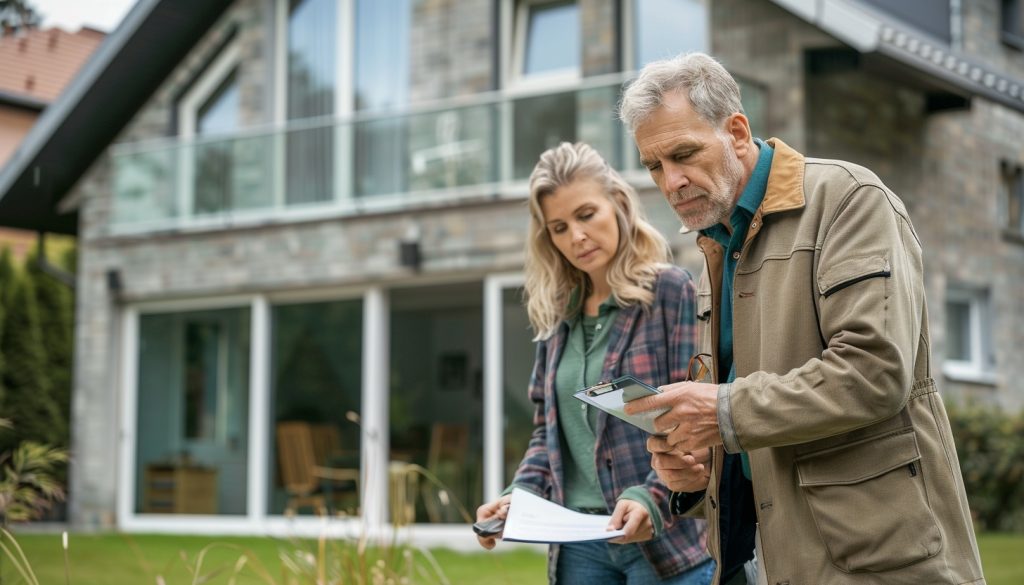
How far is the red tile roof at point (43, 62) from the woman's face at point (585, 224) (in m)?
18.2

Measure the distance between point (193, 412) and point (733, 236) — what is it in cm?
1159

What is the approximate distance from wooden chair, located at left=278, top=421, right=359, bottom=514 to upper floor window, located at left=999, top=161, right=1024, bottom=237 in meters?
7.33

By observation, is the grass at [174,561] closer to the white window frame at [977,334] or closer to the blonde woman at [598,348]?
the blonde woman at [598,348]

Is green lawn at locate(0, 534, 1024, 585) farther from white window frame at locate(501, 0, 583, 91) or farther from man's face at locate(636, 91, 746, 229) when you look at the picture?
white window frame at locate(501, 0, 583, 91)

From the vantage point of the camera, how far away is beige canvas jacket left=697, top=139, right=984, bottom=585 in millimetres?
1896

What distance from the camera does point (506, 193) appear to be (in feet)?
36.5

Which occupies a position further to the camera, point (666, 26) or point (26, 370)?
point (26, 370)

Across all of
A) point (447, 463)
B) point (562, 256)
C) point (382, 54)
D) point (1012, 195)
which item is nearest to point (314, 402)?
point (447, 463)

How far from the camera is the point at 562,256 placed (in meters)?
3.11

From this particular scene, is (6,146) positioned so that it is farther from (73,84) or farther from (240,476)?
(240,476)

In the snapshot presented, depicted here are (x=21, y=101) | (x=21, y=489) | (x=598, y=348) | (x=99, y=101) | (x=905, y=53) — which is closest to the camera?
(x=598, y=348)

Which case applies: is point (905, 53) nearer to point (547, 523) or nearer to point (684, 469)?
point (547, 523)

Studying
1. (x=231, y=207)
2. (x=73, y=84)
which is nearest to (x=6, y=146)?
(x=73, y=84)

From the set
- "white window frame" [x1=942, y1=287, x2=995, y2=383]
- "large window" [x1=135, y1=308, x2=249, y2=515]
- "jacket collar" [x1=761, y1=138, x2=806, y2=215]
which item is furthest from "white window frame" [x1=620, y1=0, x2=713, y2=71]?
"jacket collar" [x1=761, y1=138, x2=806, y2=215]
